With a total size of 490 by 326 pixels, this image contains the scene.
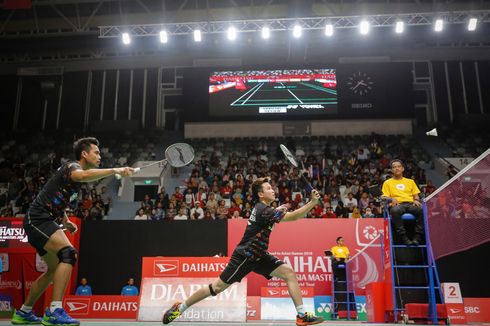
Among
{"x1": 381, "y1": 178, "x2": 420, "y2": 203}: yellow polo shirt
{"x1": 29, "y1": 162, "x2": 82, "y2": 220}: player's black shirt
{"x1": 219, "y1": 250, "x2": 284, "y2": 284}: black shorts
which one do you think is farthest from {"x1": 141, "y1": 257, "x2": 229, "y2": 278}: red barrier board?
{"x1": 29, "y1": 162, "x2": 82, "y2": 220}: player's black shirt

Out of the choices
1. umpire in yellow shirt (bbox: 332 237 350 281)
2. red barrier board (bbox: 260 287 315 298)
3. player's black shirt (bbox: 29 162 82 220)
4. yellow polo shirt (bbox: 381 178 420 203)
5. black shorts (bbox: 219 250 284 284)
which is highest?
yellow polo shirt (bbox: 381 178 420 203)

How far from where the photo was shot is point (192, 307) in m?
10.9

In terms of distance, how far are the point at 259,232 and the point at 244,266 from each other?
51cm

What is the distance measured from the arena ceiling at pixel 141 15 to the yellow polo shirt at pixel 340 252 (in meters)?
14.3

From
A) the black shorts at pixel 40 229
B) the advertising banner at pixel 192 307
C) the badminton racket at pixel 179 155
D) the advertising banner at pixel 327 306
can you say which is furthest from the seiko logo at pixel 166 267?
the black shorts at pixel 40 229

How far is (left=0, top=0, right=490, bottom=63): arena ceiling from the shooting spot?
24641 millimetres

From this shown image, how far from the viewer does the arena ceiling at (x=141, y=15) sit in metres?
24.6

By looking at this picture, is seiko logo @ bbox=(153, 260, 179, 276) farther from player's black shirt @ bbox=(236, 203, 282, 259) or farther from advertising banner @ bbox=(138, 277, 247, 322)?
player's black shirt @ bbox=(236, 203, 282, 259)

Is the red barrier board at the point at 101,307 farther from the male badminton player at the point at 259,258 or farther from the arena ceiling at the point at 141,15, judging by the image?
the arena ceiling at the point at 141,15

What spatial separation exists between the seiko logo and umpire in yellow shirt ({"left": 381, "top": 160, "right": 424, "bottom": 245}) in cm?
611

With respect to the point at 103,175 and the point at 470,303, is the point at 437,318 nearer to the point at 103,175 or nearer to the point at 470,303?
the point at 470,303

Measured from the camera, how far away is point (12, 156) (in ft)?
80.8

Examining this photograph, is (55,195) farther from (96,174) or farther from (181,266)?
(181,266)

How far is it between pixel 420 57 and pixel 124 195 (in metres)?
19.0
